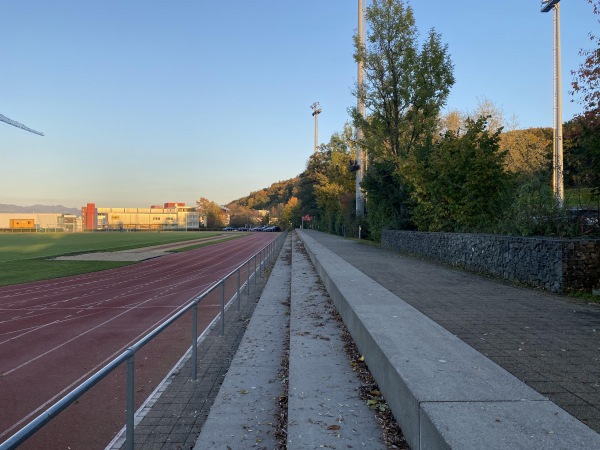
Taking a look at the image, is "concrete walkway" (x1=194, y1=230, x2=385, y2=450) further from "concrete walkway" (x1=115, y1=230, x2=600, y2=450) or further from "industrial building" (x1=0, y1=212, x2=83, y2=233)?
"industrial building" (x1=0, y1=212, x2=83, y2=233)

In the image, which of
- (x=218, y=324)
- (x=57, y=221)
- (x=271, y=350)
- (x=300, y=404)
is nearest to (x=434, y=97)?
(x=218, y=324)

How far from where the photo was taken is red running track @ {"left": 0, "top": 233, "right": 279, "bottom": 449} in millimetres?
4766

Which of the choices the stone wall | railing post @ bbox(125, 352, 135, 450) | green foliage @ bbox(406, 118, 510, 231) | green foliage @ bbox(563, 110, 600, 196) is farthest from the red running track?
green foliage @ bbox(406, 118, 510, 231)

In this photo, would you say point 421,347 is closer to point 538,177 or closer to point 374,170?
point 538,177

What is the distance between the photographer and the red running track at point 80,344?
477 centimetres

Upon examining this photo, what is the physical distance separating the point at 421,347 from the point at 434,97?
87.4ft

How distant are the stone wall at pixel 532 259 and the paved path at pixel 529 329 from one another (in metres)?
0.43

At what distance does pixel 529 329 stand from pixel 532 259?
15.1 ft

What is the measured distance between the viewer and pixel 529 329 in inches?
242

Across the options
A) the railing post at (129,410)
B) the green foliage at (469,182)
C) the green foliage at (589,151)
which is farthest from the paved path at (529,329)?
the green foliage at (469,182)

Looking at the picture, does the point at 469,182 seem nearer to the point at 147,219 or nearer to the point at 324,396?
the point at 324,396

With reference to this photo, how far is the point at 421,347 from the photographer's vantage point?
4488 millimetres

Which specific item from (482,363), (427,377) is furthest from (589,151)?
(427,377)

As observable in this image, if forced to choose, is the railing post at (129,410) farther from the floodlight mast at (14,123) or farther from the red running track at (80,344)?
the floodlight mast at (14,123)
